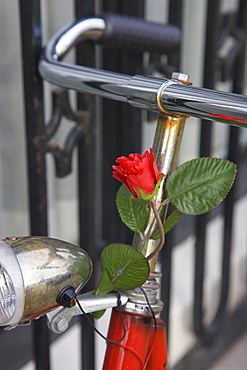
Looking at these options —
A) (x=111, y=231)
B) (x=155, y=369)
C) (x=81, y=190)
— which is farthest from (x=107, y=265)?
(x=111, y=231)

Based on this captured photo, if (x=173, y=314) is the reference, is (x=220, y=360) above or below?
below

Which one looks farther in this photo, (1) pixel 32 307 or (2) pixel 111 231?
(2) pixel 111 231

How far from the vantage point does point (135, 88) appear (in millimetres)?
484

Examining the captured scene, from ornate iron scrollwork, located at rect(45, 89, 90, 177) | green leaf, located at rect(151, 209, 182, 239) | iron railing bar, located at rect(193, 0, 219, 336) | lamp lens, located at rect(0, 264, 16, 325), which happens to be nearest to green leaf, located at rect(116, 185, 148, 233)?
green leaf, located at rect(151, 209, 182, 239)

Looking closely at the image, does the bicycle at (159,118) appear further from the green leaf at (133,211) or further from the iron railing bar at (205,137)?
the iron railing bar at (205,137)

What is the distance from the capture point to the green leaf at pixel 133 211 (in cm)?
46

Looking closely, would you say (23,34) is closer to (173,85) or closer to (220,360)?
(173,85)

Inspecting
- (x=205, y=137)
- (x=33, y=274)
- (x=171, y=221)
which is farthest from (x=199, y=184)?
(x=205, y=137)

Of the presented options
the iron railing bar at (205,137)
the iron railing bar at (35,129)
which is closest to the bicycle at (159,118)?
the iron railing bar at (35,129)

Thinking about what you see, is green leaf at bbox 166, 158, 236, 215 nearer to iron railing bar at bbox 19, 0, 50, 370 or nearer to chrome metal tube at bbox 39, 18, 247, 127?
chrome metal tube at bbox 39, 18, 247, 127

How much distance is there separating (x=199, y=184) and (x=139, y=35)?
14.0 inches

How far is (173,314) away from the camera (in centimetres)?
133

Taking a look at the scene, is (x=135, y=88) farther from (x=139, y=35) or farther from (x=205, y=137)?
(x=205, y=137)

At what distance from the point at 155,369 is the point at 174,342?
799 mm
